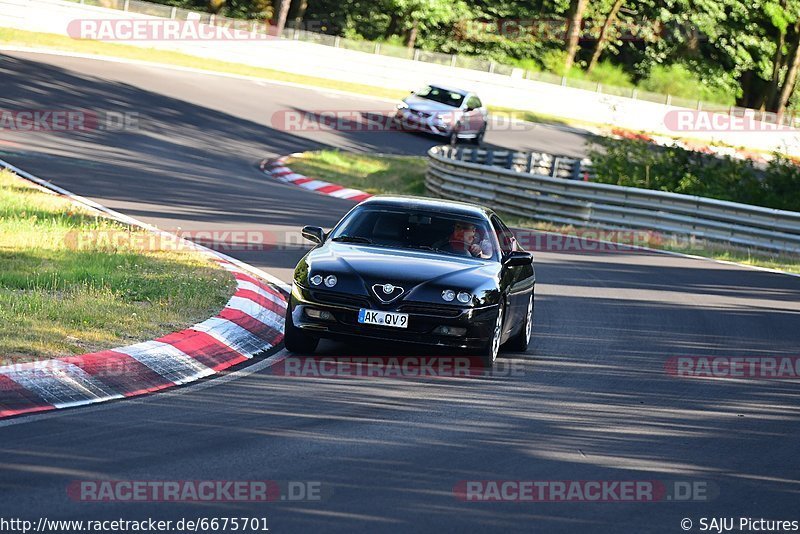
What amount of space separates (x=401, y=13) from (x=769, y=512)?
56108 millimetres

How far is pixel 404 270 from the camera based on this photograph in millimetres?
10469

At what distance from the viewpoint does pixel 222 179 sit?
82.8 ft

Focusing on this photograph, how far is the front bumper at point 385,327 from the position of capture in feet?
33.4

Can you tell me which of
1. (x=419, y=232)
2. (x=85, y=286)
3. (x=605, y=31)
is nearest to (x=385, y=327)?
(x=419, y=232)

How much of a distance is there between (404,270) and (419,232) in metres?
1.11

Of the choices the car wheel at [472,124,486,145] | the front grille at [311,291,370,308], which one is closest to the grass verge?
the car wheel at [472,124,486,145]

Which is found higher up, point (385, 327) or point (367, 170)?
point (385, 327)

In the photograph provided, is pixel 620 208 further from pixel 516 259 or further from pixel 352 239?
pixel 352 239

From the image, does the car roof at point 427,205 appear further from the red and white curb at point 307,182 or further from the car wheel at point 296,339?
the red and white curb at point 307,182

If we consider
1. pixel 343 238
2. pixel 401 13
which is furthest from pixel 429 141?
pixel 343 238

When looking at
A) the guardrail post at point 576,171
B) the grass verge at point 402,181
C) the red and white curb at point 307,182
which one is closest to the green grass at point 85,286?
the red and white curb at point 307,182

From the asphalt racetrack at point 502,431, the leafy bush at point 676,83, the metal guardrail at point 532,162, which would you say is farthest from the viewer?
the leafy bush at point 676,83

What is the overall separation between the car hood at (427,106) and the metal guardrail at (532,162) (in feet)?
26.1

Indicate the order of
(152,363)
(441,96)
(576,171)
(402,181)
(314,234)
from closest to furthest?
(152,363) < (314,234) < (402,181) < (576,171) < (441,96)
